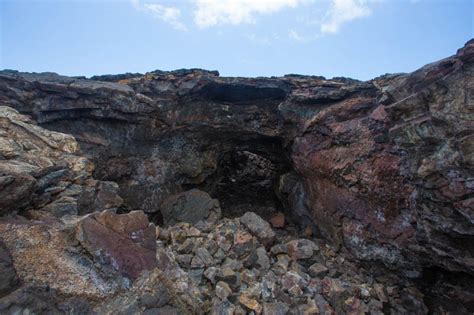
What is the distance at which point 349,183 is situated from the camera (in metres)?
8.02

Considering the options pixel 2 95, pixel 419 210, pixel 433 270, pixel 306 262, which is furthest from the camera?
pixel 2 95

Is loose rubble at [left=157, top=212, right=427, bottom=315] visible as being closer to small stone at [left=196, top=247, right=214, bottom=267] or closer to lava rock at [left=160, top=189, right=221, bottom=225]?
small stone at [left=196, top=247, right=214, bottom=267]

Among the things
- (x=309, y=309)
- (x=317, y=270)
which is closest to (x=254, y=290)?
(x=309, y=309)

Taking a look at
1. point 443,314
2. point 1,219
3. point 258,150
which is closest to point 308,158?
point 258,150

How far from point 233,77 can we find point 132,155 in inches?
160

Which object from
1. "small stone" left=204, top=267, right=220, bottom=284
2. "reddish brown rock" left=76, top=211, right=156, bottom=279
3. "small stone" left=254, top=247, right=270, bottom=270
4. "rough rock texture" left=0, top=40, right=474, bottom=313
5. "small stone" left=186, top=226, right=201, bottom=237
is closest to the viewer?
"reddish brown rock" left=76, top=211, right=156, bottom=279

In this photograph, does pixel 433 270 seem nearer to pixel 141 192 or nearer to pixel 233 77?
pixel 233 77

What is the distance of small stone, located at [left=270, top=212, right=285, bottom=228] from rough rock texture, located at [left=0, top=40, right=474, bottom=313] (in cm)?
35

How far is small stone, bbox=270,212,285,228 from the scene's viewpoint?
10.4m

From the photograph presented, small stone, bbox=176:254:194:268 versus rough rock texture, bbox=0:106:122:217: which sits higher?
rough rock texture, bbox=0:106:122:217

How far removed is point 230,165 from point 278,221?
13.5 ft

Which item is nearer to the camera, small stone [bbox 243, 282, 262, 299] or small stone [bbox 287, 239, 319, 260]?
small stone [bbox 243, 282, 262, 299]

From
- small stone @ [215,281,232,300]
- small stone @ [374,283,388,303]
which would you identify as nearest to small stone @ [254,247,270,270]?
small stone @ [215,281,232,300]

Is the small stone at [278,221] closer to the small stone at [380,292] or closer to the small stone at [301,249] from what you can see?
the small stone at [301,249]
